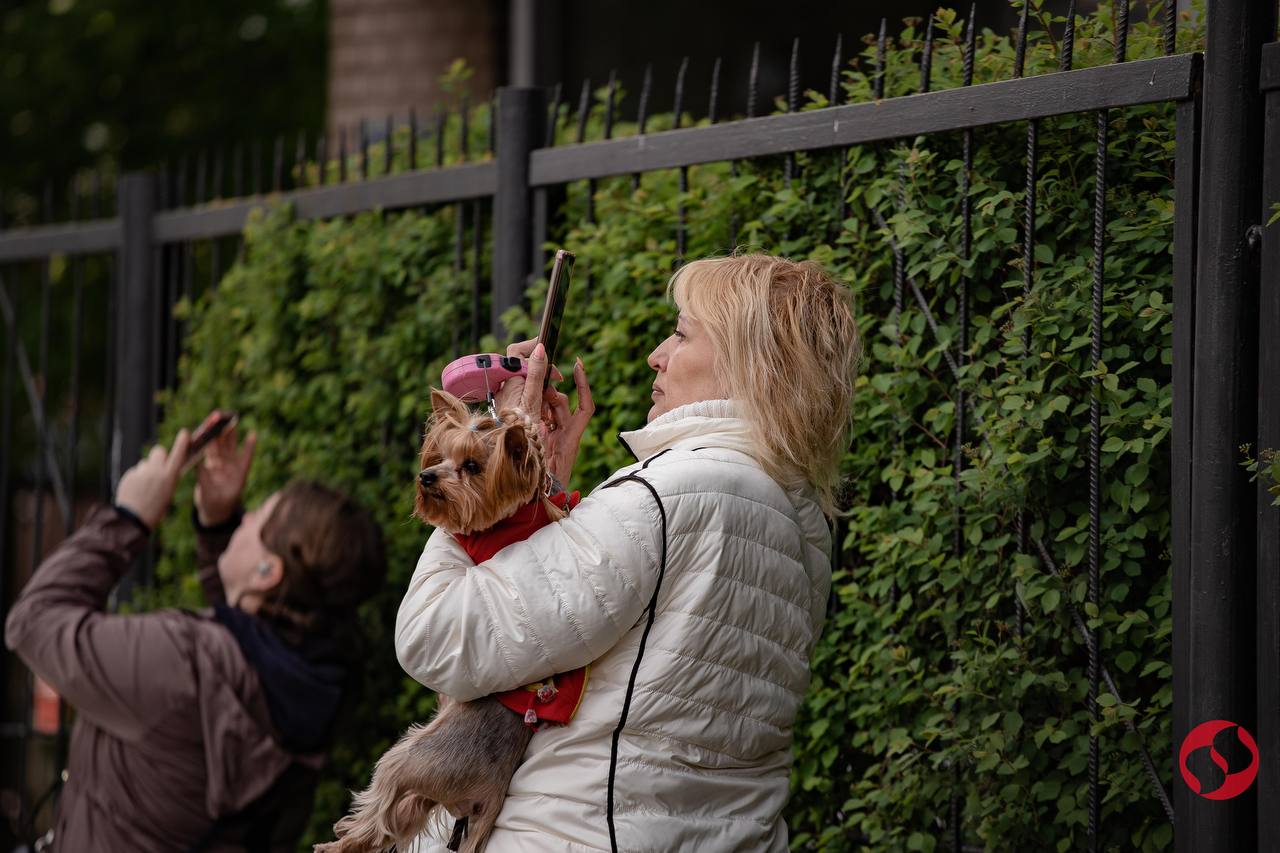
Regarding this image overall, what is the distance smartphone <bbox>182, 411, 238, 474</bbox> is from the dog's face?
89.0 inches

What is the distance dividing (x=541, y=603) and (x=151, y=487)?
7.86 feet

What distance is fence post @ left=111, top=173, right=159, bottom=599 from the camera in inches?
226

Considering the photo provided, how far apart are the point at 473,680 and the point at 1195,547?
1.47 metres

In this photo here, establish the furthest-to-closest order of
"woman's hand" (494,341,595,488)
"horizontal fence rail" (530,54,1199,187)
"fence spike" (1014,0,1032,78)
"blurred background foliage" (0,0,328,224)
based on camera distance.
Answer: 1. "blurred background foliage" (0,0,328,224)
2. "fence spike" (1014,0,1032,78)
3. "horizontal fence rail" (530,54,1199,187)
4. "woman's hand" (494,341,595,488)

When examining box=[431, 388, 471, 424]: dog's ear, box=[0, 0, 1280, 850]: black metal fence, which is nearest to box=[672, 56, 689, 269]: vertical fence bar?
box=[0, 0, 1280, 850]: black metal fence

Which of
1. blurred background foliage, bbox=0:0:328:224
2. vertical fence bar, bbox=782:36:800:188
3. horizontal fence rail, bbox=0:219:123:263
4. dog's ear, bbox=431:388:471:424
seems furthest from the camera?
blurred background foliage, bbox=0:0:328:224

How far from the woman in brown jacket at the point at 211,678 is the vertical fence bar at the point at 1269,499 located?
247 centimetres

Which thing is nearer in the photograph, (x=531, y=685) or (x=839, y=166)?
(x=531, y=685)

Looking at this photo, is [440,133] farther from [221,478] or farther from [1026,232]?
[1026,232]

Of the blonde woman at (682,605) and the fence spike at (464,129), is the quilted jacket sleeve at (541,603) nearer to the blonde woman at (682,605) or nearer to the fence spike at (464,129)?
the blonde woman at (682,605)

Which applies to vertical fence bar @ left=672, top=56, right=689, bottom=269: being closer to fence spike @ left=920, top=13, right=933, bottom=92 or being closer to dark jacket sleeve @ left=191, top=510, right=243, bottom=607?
fence spike @ left=920, top=13, right=933, bottom=92

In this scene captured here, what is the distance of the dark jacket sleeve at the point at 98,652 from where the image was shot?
3875 mm

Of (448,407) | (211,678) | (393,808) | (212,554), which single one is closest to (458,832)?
(393,808)

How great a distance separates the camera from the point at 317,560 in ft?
13.5
